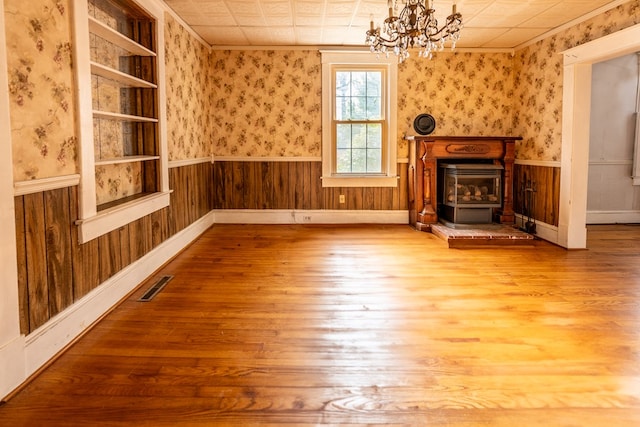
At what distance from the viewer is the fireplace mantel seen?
6285 mm

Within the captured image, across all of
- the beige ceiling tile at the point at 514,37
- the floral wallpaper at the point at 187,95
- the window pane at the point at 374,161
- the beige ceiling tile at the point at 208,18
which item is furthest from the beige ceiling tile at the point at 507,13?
the floral wallpaper at the point at 187,95

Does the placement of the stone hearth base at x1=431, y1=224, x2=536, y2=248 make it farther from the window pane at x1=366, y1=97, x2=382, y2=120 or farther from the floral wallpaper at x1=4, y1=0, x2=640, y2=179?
the window pane at x1=366, y1=97, x2=382, y2=120

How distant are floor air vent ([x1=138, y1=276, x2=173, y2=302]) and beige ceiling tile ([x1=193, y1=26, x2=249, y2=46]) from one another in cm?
308

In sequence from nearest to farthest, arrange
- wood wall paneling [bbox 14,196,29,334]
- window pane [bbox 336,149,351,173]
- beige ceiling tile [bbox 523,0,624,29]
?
1. wood wall paneling [bbox 14,196,29,334]
2. beige ceiling tile [bbox 523,0,624,29]
3. window pane [bbox 336,149,351,173]

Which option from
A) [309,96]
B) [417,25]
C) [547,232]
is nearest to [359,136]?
[309,96]

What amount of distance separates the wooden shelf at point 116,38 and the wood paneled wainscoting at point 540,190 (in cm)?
442

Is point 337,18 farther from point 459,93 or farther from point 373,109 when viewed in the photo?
point 459,93

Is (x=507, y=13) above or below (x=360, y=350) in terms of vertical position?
above

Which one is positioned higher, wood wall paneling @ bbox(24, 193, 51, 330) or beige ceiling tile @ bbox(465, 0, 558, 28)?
beige ceiling tile @ bbox(465, 0, 558, 28)

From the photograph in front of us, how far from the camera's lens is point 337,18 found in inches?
210

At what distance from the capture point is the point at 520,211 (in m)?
6.60

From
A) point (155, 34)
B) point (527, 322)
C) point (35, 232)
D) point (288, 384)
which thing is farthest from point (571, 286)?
point (155, 34)

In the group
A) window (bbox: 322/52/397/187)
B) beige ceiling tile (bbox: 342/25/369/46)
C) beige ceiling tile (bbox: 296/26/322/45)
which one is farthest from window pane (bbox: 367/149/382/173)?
beige ceiling tile (bbox: 296/26/322/45)

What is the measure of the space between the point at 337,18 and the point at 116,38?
2.46 metres
